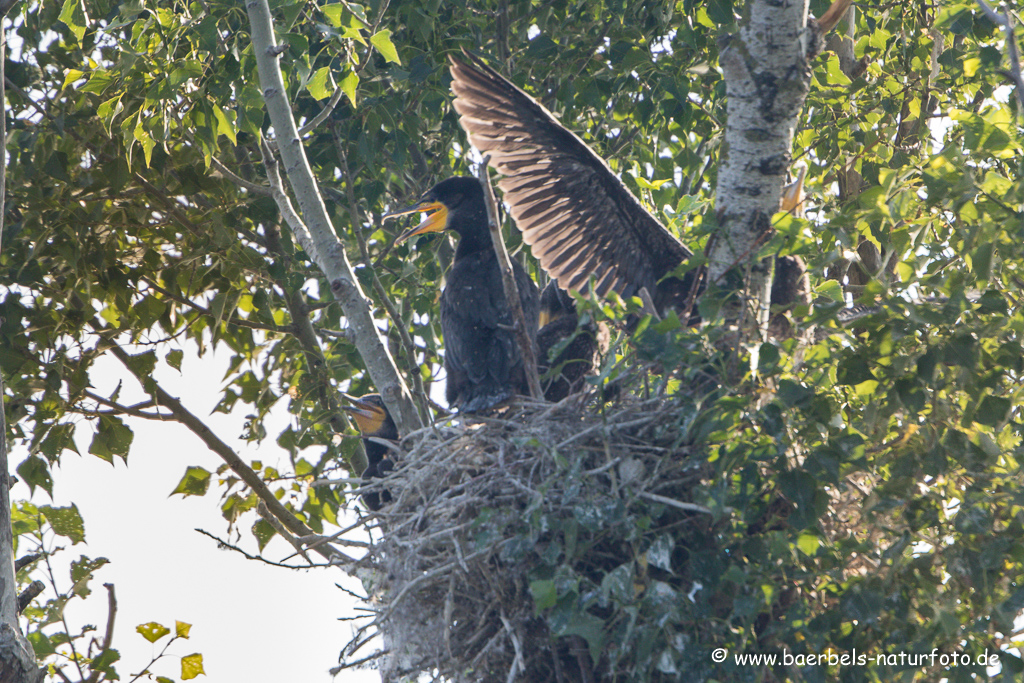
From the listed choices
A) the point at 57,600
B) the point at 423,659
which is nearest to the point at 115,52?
the point at 57,600

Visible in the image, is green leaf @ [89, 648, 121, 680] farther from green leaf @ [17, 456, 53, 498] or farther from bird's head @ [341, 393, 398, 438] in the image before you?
bird's head @ [341, 393, 398, 438]

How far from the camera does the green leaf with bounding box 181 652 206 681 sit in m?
3.05

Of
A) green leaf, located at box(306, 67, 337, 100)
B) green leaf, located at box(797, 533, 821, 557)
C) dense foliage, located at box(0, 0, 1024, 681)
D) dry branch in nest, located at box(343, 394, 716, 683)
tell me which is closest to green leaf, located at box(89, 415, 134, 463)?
dense foliage, located at box(0, 0, 1024, 681)

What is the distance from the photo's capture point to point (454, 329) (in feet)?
13.8

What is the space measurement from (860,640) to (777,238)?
888 millimetres

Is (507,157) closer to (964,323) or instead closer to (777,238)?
(777,238)

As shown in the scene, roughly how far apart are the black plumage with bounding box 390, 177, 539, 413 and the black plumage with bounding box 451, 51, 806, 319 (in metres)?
0.39

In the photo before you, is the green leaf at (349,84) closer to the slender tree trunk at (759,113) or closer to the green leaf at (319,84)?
the green leaf at (319,84)

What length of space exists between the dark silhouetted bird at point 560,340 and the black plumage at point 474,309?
4.0 inches

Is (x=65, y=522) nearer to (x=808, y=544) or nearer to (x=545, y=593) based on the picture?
(x=545, y=593)

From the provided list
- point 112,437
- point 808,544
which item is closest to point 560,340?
point 112,437

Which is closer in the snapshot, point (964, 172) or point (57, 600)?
point (964, 172)

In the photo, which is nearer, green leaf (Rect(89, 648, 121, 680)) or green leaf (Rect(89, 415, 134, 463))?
green leaf (Rect(89, 648, 121, 680))

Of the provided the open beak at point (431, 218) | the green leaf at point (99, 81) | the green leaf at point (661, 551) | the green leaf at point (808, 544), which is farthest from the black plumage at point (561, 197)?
the green leaf at point (808, 544)
